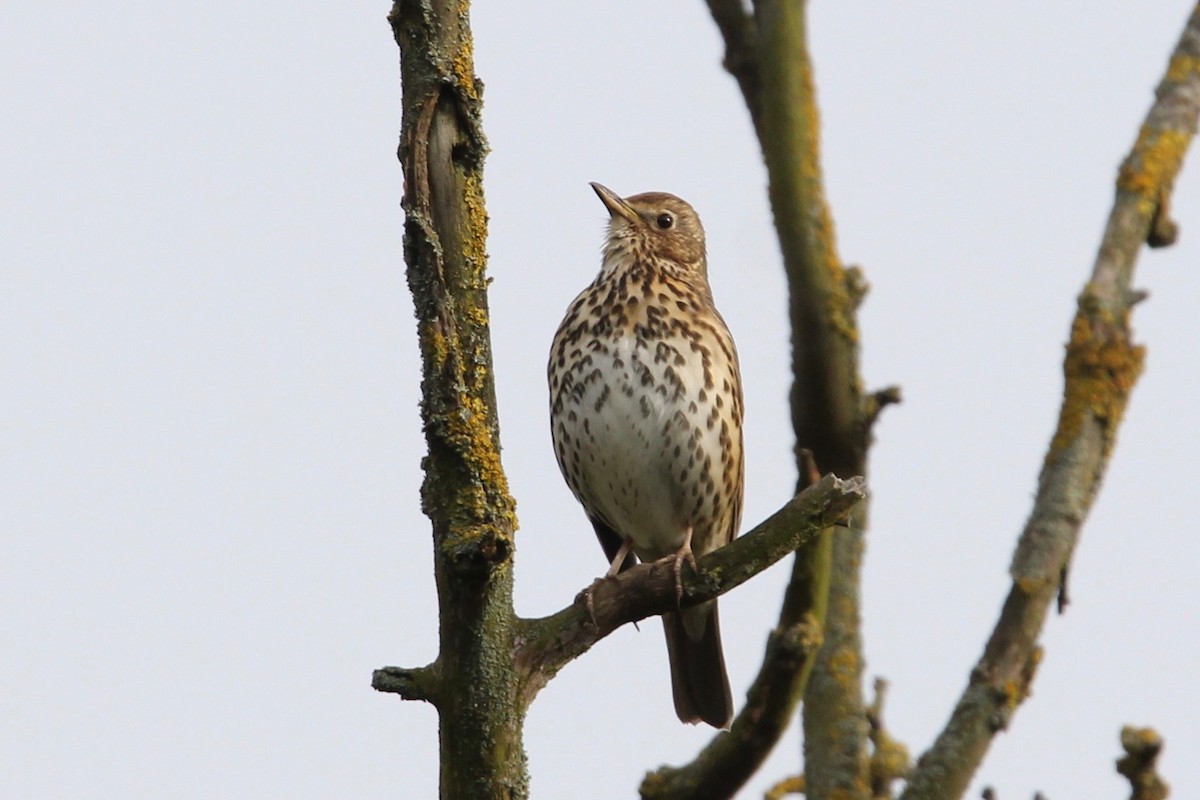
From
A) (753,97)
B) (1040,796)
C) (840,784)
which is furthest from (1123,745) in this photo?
(753,97)

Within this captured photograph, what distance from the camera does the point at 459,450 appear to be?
139 inches

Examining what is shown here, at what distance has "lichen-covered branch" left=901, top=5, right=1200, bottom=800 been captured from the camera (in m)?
5.39

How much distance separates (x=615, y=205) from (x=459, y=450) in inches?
153

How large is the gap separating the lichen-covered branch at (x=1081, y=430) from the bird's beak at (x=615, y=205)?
6.93 feet

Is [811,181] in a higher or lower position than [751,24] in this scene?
lower

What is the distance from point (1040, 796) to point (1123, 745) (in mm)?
326

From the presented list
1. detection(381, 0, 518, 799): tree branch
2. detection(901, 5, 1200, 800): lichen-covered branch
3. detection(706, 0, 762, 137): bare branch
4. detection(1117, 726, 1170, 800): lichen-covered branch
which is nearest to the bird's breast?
detection(706, 0, 762, 137): bare branch

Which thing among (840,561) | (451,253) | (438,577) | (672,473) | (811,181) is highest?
(811,181)

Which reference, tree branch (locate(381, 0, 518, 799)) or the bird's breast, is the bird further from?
tree branch (locate(381, 0, 518, 799))

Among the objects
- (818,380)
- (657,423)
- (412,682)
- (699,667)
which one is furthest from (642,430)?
(412,682)

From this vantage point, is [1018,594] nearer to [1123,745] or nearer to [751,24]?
[1123,745]

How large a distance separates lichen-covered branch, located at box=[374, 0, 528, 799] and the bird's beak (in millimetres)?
3546

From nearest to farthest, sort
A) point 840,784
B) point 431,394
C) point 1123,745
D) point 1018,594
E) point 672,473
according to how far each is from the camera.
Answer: point 431,394 < point 1123,745 < point 1018,594 < point 840,784 < point 672,473

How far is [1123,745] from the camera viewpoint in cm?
493
